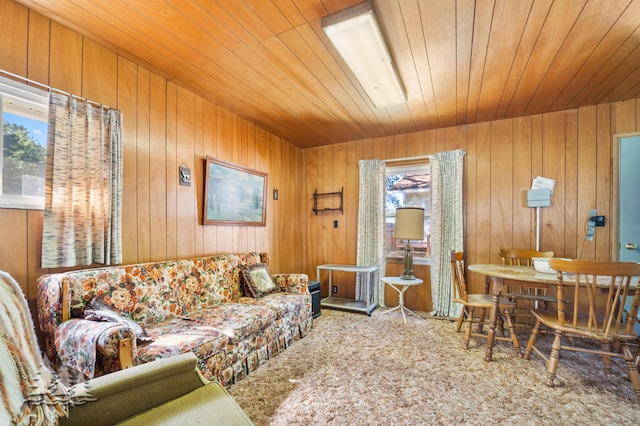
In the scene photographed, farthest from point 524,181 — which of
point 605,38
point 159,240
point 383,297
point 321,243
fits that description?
point 159,240

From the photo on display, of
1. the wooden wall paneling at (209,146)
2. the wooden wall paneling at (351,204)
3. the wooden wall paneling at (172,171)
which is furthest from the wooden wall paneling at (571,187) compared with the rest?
the wooden wall paneling at (172,171)

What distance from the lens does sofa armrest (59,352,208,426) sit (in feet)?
3.10

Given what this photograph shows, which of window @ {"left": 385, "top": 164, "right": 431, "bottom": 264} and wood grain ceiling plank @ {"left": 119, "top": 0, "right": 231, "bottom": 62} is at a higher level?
wood grain ceiling plank @ {"left": 119, "top": 0, "right": 231, "bottom": 62}

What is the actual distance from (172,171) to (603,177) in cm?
447

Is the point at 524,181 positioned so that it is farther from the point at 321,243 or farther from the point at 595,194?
the point at 321,243

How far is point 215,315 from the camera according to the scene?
2.30m

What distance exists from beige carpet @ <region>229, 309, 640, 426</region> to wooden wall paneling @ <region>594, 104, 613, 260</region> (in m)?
1.26

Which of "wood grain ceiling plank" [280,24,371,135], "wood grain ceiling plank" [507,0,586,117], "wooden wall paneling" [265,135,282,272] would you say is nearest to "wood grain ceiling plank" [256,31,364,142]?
"wood grain ceiling plank" [280,24,371,135]

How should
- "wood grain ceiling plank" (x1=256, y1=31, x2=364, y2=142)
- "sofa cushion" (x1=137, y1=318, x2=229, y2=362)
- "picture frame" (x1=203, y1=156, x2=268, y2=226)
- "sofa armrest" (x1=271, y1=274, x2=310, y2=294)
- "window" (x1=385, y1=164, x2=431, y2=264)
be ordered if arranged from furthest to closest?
"window" (x1=385, y1=164, x2=431, y2=264) < "sofa armrest" (x1=271, y1=274, x2=310, y2=294) < "picture frame" (x1=203, y1=156, x2=268, y2=226) < "wood grain ceiling plank" (x1=256, y1=31, x2=364, y2=142) < "sofa cushion" (x1=137, y1=318, x2=229, y2=362)

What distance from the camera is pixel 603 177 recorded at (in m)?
3.07

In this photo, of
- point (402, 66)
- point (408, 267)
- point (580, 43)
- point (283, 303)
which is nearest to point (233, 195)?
point (283, 303)

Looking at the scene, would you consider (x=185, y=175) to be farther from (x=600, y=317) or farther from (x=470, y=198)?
(x=600, y=317)

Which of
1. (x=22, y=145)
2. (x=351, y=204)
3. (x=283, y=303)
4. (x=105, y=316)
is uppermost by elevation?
(x=22, y=145)

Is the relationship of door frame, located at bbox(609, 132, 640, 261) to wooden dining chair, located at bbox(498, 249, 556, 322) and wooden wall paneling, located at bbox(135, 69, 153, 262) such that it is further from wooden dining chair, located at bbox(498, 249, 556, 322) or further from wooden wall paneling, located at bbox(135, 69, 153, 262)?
wooden wall paneling, located at bbox(135, 69, 153, 262)
